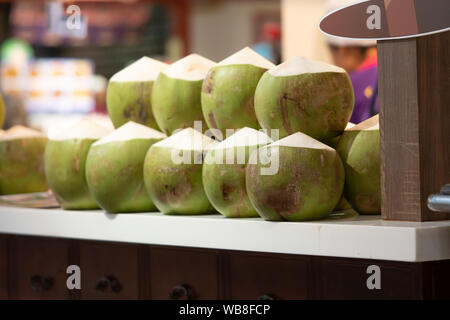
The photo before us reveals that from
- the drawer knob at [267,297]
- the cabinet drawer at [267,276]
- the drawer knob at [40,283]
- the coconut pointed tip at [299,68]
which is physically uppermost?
the coconut pointed tip at [299,68]

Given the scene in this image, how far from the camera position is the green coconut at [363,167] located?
166 centimetres

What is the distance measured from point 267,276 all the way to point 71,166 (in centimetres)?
58

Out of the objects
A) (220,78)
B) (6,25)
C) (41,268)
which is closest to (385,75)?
(220,78)

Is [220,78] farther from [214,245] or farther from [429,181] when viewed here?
[429,181]

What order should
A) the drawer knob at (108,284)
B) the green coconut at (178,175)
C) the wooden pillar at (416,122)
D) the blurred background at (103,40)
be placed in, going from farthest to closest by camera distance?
1. the blurred background at (103,40)
2. the drawer knob at (108,284)
3. the green coconut at (178,175)
4. the wooden pillar at (416,122)

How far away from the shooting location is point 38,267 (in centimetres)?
204

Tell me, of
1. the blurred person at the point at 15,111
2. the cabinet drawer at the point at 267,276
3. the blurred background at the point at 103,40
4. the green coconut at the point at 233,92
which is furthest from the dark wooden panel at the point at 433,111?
the blurred background at the point at 103,40

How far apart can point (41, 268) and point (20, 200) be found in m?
0.24

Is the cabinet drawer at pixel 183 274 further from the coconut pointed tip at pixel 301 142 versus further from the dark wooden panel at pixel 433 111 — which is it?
the dark wooden panel at pixel 433 111

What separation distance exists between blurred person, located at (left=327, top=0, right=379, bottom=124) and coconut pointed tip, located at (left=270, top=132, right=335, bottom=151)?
140 cm

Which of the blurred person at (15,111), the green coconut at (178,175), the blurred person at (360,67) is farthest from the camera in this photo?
the blurred person at (15,111)

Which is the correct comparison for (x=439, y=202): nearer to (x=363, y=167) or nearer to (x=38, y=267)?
(x=363, y=167)

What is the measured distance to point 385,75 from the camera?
158 centimetres

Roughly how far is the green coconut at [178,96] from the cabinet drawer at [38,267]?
0.38 meters
